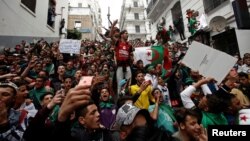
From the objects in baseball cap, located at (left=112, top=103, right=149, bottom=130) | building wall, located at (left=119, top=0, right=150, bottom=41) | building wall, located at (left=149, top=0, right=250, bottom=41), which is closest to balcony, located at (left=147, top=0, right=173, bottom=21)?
building wall, located at (left=149, top=0, right=250, bottom=41)

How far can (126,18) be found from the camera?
165 feet

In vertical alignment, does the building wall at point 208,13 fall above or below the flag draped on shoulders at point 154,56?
above

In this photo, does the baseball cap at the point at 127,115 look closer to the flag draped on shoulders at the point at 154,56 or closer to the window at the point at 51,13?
the flag draped on shoulders at the point at 154,56

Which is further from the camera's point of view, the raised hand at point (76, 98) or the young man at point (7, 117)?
the young man at point (7, 117)

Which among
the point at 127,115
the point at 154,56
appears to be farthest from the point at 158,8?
the point at 127,115

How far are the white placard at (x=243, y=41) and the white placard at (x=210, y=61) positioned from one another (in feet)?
30.6

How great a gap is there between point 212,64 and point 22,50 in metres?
8.32

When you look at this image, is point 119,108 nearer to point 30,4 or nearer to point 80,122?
point 80,122

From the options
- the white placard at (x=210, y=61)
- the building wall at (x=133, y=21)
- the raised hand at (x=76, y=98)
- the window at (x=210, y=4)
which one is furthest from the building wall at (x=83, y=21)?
the raised hand at (x=76, y=98)

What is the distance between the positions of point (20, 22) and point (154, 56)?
10.0 m

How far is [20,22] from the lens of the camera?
13711mm

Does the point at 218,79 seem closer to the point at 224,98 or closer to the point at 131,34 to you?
the point at 224,98

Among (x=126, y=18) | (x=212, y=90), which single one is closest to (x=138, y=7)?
(x=126, y=18)

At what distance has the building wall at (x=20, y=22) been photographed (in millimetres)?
11719
